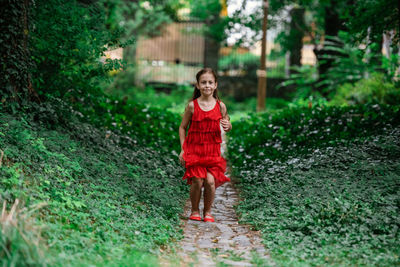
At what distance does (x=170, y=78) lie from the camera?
2236 cm

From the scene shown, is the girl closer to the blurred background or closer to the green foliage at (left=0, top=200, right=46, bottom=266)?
the green foliage at (left=0, top=200, right=46, bottom=266)

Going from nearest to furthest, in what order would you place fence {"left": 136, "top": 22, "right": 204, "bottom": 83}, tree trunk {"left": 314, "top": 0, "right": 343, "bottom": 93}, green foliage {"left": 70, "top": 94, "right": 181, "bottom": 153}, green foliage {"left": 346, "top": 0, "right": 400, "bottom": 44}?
green foliage {"left": 346, "top": 0, "right": 400, "bottom": 44}
green foliage {"left": 70, "top": 94, "right": 181, "bottom": 153}
tree trunk {"left": 314, "top": 0, "right": 343, "bottom": 93}
fence {"left": 136, "top": 22, "right": 204, "bottom": 83}

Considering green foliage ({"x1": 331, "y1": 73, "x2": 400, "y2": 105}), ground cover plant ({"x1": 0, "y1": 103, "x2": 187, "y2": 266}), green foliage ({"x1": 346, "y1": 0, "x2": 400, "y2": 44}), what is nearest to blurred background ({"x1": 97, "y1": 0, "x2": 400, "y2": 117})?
green foliage ({"x1": 331, "y1": 73, "x2": 400, "y2": 105})

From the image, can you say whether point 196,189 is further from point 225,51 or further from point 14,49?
point 225,51

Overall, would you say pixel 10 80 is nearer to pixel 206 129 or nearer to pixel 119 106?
pixel 206 129

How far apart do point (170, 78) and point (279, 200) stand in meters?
16.7

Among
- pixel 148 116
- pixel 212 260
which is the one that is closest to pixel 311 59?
pixel 148 116

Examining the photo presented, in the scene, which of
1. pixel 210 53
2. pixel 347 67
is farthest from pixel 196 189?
pixel 210 53

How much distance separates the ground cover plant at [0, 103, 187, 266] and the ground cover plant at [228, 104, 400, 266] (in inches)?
46.9

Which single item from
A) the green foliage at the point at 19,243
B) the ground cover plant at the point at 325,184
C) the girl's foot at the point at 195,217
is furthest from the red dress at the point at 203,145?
the green foliage at the point at 19,243

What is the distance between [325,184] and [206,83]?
2.10 metres

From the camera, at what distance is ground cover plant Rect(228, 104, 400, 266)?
4.59m

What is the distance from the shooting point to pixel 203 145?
586cm

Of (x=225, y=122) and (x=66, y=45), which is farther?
(x=66, y=45)
